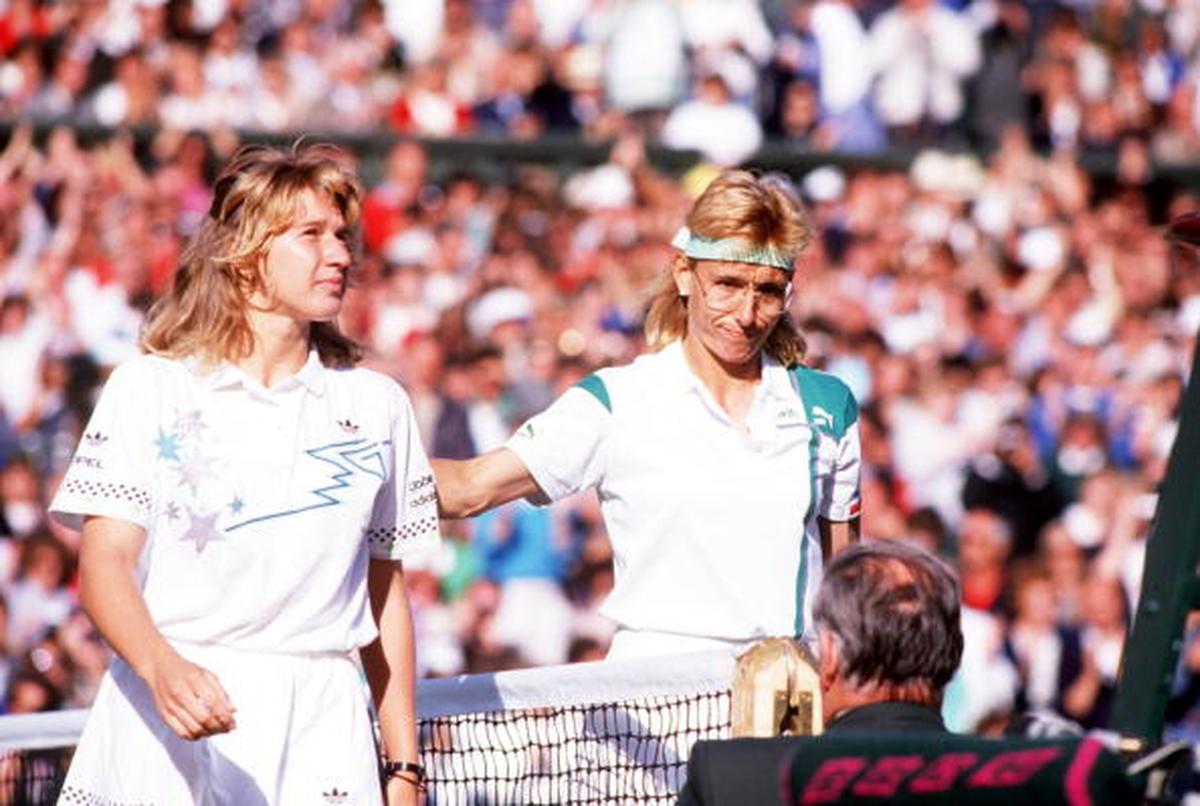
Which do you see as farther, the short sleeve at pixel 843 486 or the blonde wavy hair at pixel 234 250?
the short sleeve at pixel 843 486

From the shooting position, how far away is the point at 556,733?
655 cm

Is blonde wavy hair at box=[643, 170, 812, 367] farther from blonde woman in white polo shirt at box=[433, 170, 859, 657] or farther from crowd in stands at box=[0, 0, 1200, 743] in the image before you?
crowd in stands at box=[0, 0, 1200, 743]

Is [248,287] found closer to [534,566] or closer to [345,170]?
[345,170]

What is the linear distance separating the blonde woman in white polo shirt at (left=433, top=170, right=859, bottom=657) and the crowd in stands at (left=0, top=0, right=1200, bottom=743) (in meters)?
5.74

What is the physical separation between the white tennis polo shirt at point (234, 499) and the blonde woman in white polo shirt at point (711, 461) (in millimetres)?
934

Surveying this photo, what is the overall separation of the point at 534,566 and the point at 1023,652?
2623 mm

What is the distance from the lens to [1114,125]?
22.1 m

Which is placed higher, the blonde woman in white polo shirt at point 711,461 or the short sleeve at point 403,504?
the blonde woman in white polo shirt at point 711,461

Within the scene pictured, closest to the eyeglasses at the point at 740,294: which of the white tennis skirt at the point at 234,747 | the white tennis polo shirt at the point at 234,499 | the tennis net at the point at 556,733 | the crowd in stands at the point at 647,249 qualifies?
the tennis net at the point at 556,733

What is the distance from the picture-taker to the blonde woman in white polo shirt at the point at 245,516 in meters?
5.37

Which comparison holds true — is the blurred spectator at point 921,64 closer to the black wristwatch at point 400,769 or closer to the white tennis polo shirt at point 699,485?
the white tennis polo shirt at point 699,485

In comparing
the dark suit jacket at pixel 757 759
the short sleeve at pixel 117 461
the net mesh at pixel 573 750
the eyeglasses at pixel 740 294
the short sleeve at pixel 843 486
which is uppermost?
the eyeglasses at pixel 740 294

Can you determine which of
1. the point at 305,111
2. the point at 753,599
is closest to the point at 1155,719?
the point at 753,599

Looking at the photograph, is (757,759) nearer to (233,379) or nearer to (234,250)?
(233,379)
